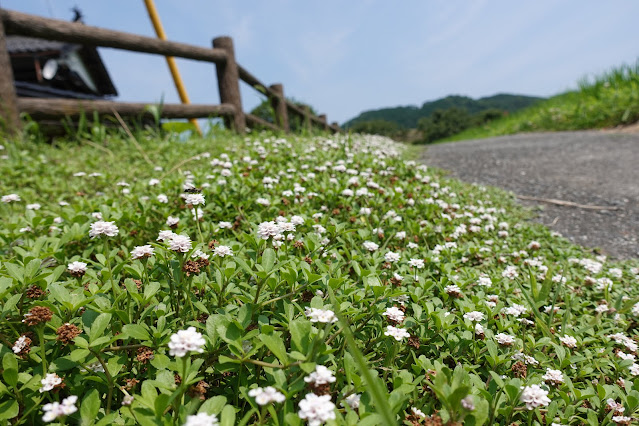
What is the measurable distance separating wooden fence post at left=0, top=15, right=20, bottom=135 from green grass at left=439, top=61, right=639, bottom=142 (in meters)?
13.4

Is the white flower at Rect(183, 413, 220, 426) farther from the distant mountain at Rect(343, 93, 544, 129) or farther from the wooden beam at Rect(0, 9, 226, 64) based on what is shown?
the distant mountain at Rect(343, 93, 544, 129)

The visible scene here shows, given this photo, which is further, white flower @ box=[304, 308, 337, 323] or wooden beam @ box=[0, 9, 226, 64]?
wooden beam @ box=[0, 9, 226, 64]

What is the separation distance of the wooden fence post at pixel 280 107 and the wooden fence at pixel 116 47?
781 millimetres

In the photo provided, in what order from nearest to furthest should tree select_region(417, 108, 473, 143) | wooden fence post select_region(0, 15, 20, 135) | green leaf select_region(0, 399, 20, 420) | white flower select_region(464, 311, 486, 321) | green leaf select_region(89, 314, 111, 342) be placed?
green leaf select_region(0, 399, 20, 420), green leaf select_region(89, 314, 111, 342), white flower select_region(464, 311, 486, 321), wooden fence post select_region(0, 15, 20, 135), tree select_region(417, 108, 473, 143)

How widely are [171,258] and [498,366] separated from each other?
148 cm

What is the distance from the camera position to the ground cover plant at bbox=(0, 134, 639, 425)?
1141 mm

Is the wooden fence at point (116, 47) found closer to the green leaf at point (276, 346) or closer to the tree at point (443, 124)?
the green leaf at point (276, 346)

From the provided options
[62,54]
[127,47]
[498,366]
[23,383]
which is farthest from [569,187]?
[62,54]

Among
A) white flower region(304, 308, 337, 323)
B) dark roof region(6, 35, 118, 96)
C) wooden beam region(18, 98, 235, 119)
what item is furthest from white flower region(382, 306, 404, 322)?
dark roof region(6, 35, 118, 96)

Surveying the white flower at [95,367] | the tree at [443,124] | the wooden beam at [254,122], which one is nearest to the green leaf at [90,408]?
the white flower at [95,367]

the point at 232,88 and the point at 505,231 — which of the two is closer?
the point at 505,231

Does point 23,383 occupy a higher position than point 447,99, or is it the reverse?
point 447,99

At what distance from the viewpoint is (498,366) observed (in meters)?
1.56

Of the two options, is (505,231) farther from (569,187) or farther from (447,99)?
(447,99)
